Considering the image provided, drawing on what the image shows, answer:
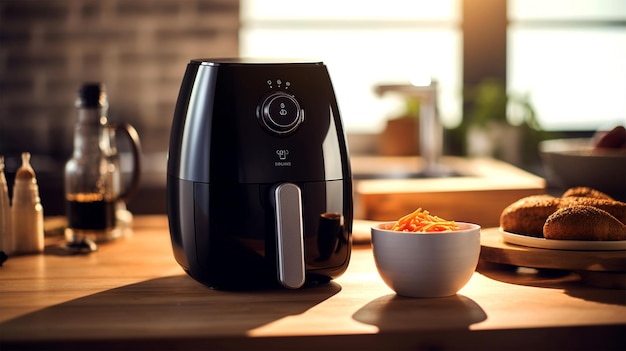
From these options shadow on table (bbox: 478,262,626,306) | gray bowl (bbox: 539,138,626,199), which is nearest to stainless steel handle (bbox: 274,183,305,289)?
shadow on table (bbox: 478,262,626,306)

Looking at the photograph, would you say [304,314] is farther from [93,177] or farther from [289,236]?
[93,177]

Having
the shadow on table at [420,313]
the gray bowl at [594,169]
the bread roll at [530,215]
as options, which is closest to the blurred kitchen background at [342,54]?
the gray bowl at [594,169]

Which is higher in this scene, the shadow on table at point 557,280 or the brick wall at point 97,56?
the brick wall at point 97,56

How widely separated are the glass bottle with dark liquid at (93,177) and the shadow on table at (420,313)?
2.15ft

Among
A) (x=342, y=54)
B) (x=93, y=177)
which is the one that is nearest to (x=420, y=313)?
(x=93, y=177)

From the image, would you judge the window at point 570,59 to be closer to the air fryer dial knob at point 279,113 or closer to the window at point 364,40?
the window at point 364,40

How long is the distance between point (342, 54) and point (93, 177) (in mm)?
2178

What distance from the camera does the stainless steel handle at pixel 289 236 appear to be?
0.95 metres

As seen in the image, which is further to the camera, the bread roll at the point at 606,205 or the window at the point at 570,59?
the window at the point at 570,59

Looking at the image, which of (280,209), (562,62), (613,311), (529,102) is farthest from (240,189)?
(562,62)

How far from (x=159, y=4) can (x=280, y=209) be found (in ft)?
8.55

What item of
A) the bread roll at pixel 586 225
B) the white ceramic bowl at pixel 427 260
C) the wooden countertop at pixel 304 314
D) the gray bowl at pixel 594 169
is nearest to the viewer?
the wooden countertop at pixel 304 314

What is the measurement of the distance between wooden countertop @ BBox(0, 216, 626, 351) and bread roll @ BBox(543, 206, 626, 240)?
0.06m

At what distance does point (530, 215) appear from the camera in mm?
1102
